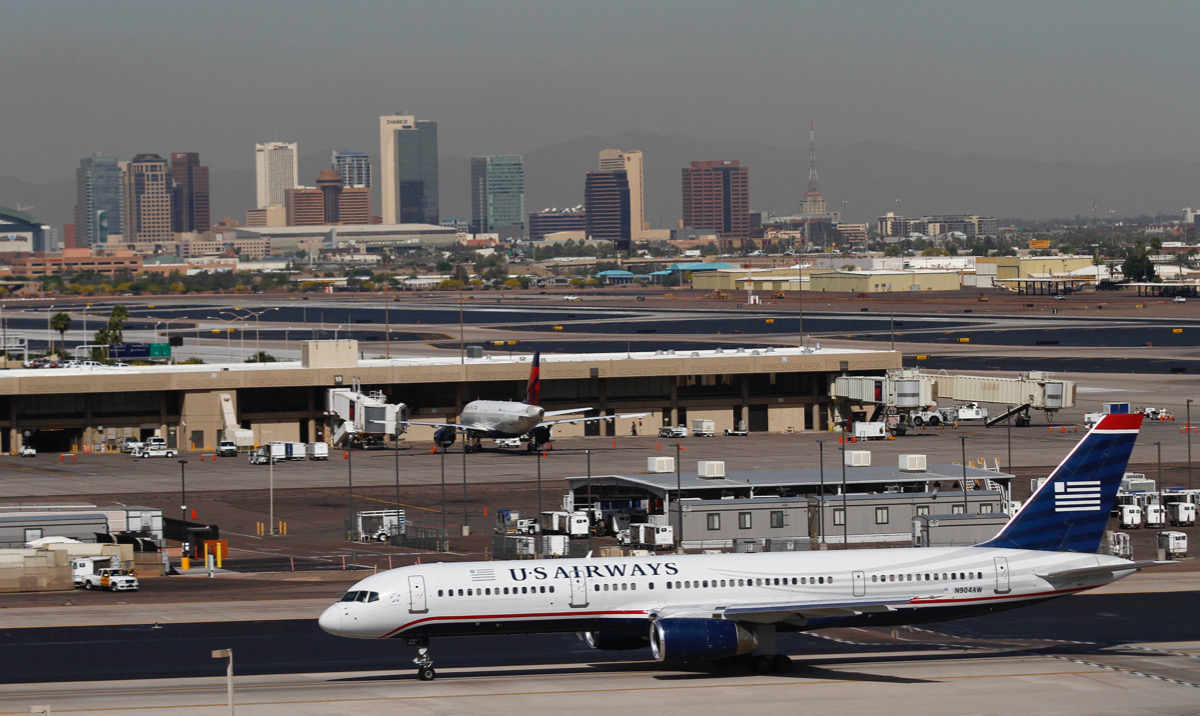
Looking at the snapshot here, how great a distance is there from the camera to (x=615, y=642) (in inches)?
2047

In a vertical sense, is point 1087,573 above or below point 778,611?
above

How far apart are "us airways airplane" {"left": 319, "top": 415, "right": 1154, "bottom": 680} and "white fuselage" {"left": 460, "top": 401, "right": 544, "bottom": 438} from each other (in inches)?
3078

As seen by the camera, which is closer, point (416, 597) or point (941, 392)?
point (416, 597)

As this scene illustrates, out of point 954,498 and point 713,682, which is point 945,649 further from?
point 954,498

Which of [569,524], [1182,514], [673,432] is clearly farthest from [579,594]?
[673,432]

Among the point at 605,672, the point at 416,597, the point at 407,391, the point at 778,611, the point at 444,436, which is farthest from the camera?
the point at 407,391

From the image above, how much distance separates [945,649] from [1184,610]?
14.1 metres

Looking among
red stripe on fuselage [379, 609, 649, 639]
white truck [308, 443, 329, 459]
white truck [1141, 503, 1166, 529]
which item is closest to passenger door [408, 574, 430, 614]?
red stripe on fuselage [379, 609, 649, 639]

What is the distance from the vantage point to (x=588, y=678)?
2058 inches

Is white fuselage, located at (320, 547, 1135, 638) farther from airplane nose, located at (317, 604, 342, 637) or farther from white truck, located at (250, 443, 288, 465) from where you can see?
white truck, located at (250, 443, 288, 465)

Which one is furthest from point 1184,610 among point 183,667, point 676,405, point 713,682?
point 676,405

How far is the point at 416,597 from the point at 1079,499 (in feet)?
76.2

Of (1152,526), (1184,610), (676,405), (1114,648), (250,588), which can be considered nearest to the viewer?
(1114,648)

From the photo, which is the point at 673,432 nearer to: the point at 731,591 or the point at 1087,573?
the point at 1087,573
